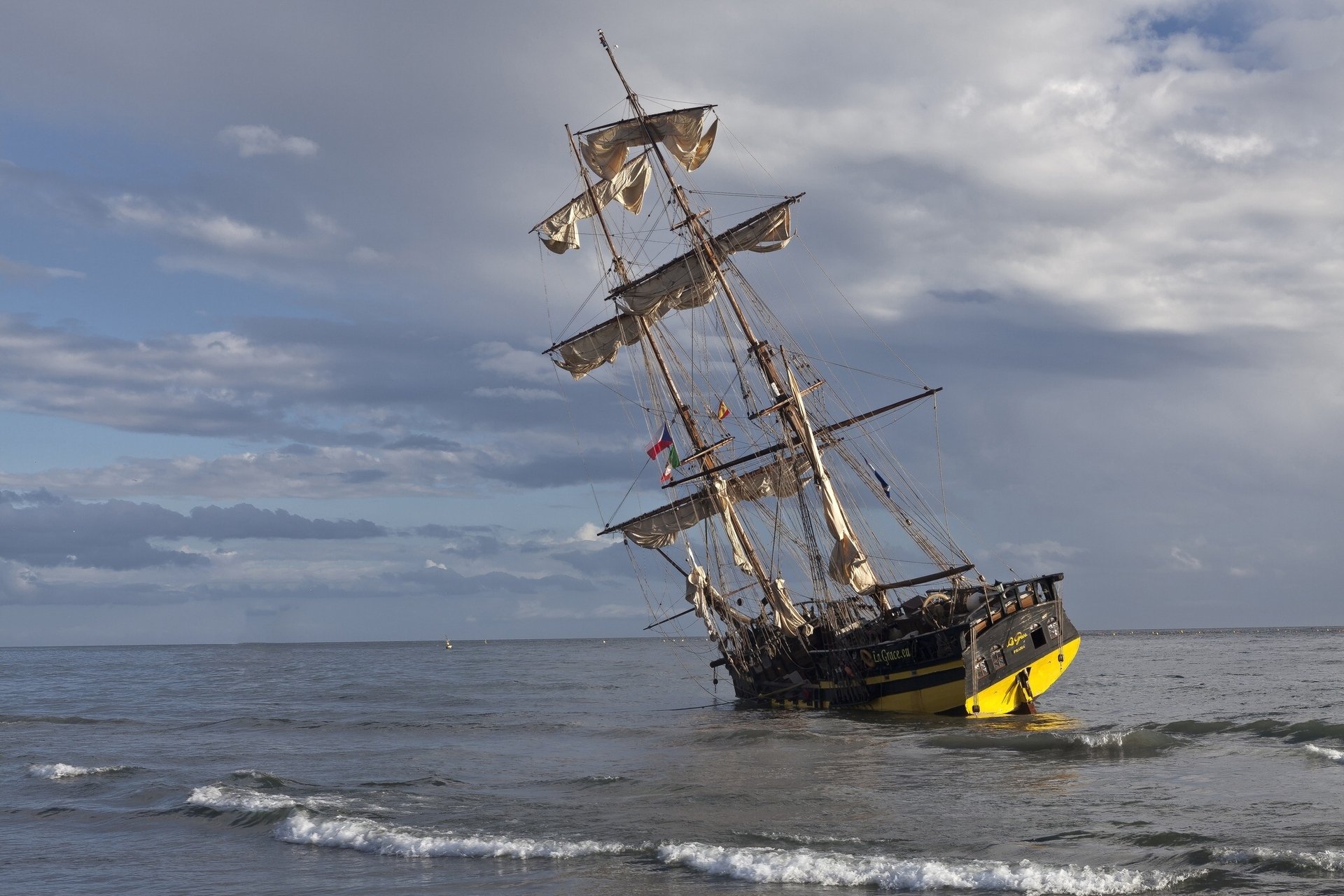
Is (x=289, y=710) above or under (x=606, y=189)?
under

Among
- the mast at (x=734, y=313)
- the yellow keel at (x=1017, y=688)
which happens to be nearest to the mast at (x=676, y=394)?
the mast at (x=734, y=313)

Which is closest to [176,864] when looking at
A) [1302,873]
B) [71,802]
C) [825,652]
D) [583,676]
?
[71,802]

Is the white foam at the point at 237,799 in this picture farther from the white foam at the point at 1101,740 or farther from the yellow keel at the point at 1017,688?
the yellow keel at the point at 1017,688

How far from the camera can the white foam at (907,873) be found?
45.9 ft

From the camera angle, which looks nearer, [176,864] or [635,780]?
[176,864]

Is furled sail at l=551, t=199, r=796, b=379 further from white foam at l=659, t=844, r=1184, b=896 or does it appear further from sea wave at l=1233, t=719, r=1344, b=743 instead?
white foam at l=659, t=844, r=1184, b=896

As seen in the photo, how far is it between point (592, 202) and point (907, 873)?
133 ft

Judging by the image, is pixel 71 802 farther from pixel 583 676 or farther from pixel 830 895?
pixel 583 676

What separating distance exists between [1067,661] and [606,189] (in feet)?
95.5

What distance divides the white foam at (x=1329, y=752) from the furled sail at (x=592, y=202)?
118 feet

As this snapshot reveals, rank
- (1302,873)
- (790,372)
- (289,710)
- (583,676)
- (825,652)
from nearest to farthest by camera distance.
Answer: (1302,873), (825,652), (790,372), (289,710), (583,676)

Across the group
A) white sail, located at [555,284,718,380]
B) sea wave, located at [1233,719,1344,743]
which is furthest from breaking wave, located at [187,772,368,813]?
white sail, located at [555,284,718,380]

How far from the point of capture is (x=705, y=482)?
48.6m

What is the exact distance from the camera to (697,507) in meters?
48.8
